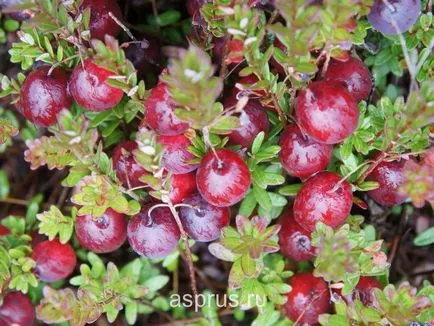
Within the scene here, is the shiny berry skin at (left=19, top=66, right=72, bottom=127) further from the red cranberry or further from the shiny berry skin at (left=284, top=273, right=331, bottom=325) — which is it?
the shiny berry skin at (left=284, top=273, right=331, bottom=325)

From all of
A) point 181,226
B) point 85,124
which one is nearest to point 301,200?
point 181,226

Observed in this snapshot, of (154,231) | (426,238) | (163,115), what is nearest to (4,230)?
(154,231)

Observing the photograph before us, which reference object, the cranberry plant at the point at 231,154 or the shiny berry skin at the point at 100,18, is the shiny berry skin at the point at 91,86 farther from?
the shiny berry skin at the point at 100,18

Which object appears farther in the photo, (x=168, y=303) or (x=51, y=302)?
(x=168, y=303)

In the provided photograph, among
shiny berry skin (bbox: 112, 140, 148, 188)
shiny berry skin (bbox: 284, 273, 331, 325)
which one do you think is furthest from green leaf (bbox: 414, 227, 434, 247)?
shiny berry skin (bbox: 112, 140, 148, 188)

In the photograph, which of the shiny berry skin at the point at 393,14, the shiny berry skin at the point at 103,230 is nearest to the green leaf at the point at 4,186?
the shiny berry skin at the point at 103,230

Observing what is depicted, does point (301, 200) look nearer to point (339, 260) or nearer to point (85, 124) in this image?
point (339, 260)
